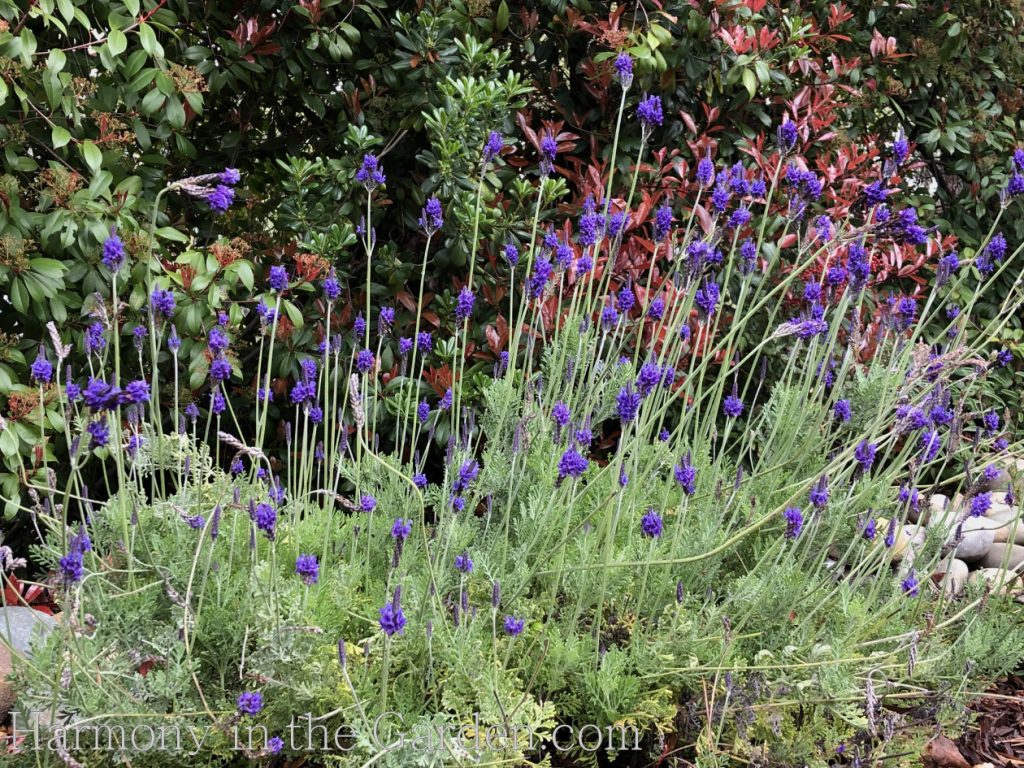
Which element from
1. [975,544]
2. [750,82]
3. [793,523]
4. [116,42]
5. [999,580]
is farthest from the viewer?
[975,544]

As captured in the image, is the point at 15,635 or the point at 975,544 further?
the point at 975,544

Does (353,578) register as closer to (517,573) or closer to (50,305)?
(517,573)

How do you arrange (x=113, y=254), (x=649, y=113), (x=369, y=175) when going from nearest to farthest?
(x=113, y=254)
(x=649, y=113)
(x=369, y=175)

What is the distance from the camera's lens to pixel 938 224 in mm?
4887

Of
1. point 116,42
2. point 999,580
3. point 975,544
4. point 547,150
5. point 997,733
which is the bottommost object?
point 997,733

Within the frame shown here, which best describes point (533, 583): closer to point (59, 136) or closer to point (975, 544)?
point (59, 136)

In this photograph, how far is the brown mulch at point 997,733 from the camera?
8.86ft

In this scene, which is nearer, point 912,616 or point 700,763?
point 700,763

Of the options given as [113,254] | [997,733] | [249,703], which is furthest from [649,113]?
[997,733]

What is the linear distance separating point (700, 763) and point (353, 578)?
0.88 meters

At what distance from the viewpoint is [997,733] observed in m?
2.82

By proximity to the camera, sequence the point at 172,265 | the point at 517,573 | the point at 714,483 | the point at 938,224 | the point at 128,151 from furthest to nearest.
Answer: the point at 938,224 → the point at 128,151 → the point at 172,265 → the point at 714,483 → the point at 517,573

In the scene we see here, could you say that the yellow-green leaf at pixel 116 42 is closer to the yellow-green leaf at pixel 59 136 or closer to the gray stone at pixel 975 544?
the yellow-green leaf at pixel 59 136

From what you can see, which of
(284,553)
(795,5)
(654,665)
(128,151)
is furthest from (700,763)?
(795,5)
